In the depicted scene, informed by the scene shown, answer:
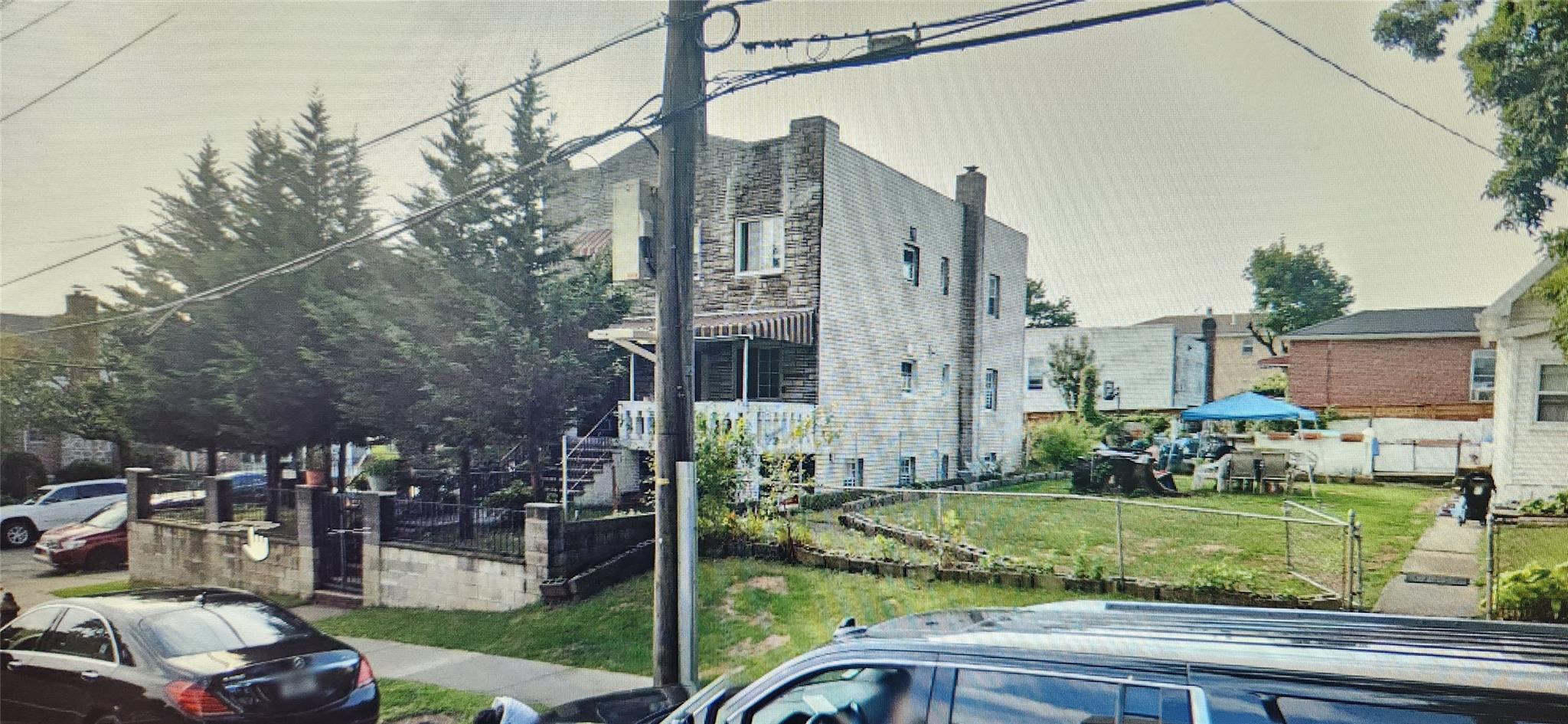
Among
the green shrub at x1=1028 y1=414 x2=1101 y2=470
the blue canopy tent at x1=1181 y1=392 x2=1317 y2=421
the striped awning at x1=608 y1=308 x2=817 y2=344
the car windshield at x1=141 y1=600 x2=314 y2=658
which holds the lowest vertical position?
the car windshield at x1=141 y1=600 x2=314 y2=658

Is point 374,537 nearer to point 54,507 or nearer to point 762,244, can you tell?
point 54,507

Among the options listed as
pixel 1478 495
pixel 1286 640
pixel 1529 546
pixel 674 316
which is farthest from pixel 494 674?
pixel 1529 546

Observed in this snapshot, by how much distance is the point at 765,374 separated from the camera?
8.20 meters

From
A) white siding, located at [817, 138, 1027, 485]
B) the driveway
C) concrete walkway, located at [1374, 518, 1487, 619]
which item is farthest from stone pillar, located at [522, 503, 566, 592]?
concrete walkway, located at [1374, 518, 1487, 619]

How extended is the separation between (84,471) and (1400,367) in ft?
35.9

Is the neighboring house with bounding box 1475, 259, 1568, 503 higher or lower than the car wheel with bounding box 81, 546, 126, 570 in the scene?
higher

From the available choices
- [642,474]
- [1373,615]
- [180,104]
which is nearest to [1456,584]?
[1373,615]

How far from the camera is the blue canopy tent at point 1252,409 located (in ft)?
15.5

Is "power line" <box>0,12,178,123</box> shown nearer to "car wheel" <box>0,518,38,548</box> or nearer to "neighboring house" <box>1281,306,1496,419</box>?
"car wheel" <box>0,518,38,548</box>

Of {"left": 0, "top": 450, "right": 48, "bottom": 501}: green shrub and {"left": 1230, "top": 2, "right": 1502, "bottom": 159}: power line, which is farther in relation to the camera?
{"left": 0, "top": 450, "right": 48, "bottom": 501}: green shrub

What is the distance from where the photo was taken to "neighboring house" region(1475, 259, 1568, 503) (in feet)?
13.9

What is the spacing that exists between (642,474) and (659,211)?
4.02 metres

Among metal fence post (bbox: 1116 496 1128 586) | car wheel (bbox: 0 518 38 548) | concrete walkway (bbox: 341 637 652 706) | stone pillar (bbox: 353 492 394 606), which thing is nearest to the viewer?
metal fence post (bbox: 1116 496 1128 586)

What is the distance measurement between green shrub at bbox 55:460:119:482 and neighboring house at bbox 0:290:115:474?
0.20 ft
